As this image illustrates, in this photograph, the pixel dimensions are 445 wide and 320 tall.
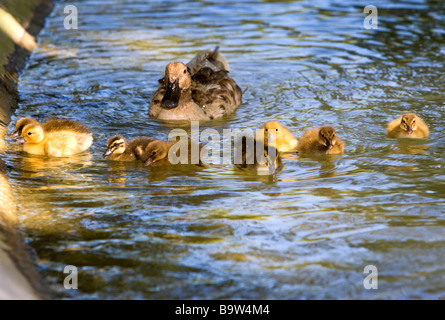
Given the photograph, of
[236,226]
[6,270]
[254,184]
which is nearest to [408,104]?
[254,184]

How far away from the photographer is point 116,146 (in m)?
6.72

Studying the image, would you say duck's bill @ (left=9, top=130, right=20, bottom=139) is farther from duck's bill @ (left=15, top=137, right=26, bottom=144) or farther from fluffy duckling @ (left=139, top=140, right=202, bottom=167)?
fluffy duckling @ (left=139, top=140, right=202, bottom=167)

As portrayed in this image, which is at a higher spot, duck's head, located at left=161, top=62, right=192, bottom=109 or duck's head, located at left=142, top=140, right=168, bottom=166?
duck's head, located at left=161, top=62, right=192, bottom=109

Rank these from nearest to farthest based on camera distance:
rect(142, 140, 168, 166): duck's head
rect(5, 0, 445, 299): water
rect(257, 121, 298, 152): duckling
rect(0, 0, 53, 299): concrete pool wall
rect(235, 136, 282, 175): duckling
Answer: rect(0, 0, 53, 299): concrete pool wall, rect(5, 0, 445, 299): water, rect(235, 136, 282, 175): duckling, rect(142, 140, 168, 166): duck's head, rect(257, 121, 298, 152): duckling

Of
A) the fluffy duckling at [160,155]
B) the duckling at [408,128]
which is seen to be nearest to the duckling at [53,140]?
the fluffy duckling at [160,155]

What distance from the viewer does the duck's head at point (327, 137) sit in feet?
21.9

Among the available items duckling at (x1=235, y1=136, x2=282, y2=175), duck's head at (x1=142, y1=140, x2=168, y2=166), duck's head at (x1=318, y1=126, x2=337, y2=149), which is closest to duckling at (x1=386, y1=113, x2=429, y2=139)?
duck's head at (x1=318, y1=126, x2=337, y2=149)

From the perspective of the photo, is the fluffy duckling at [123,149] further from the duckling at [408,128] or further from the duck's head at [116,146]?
the duckling at [408,128]

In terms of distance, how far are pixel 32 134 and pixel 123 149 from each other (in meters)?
0.99

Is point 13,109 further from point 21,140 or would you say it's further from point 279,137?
point 279,137

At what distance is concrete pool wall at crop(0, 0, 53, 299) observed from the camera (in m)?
4.24

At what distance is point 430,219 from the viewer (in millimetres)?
5137

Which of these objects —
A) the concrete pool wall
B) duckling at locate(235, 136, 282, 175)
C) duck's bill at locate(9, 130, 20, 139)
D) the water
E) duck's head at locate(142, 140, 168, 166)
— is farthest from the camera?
duck's bill at locate(9, 130, 20, 139)

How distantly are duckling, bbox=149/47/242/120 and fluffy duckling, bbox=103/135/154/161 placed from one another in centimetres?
153
